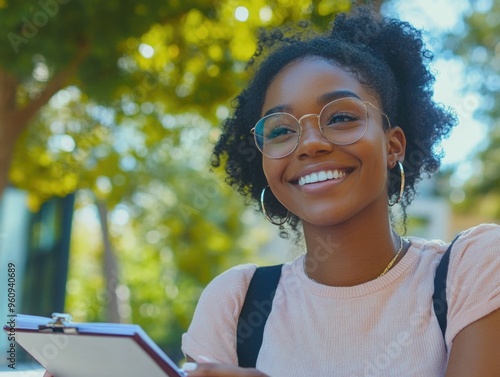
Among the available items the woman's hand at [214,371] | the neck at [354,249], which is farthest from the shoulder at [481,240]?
the woman's hand at [214,371]

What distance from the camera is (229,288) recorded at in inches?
97.7

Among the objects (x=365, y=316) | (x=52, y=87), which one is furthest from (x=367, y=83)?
(x=52, y=87)

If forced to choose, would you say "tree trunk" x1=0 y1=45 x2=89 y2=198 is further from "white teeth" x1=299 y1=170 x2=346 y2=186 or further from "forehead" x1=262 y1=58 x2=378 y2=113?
"white teeth" x1=299 y1=170 x2=346 y2=186

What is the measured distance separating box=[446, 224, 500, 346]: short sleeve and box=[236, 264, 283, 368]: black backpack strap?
584 millimetres

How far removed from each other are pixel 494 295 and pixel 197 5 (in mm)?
4282

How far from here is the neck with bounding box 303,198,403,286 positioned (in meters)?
2.38

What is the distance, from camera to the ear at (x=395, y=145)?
2557 mm

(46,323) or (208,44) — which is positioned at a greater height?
(208,44)

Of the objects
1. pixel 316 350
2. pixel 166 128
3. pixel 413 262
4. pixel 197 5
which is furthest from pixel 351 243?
pixel 166 128

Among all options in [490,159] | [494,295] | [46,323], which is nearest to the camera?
[46,323]

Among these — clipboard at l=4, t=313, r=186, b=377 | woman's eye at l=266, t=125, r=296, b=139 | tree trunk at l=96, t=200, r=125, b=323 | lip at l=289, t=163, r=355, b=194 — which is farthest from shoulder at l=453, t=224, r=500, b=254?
tree trunk at l=96, t=200, r=125, b=323

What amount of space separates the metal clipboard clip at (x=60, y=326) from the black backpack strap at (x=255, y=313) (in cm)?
72

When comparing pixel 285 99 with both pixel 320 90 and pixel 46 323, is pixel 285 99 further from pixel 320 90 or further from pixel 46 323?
pixel 46 323

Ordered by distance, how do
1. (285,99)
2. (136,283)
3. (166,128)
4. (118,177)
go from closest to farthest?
(285,99)
(166,128)
(118,177)
(136,283)
